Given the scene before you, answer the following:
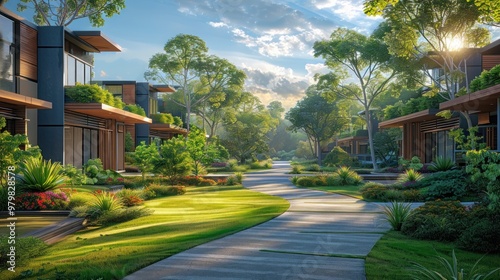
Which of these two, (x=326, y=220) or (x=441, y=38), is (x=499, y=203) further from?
(x=441, y=38)

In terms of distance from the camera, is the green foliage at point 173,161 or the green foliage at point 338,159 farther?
the green foliage at point 338,159

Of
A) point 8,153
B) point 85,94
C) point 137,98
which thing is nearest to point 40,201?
point 8,153

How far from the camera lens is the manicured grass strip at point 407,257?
6.49 meters

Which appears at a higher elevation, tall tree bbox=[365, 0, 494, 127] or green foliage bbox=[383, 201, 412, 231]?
tall tree bbox=[365, 0, 494, 127]

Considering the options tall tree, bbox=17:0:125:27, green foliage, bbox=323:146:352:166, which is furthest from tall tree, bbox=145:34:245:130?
green foliage, bbox=323:146:352:166

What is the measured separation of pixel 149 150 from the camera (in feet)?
82.7

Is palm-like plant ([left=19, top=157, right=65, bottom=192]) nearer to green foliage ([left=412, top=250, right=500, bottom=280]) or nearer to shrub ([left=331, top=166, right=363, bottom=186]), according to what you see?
green foliage ([left=412, top=250, right=500, bottom=280])

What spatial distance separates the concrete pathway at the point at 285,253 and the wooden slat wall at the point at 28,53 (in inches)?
638

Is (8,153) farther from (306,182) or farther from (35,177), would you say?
(306,182)

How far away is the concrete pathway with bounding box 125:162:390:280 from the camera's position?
6.28m

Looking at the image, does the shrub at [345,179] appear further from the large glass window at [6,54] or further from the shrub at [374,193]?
the large glass window at [6,54]

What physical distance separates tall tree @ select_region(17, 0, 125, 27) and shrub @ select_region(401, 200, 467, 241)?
30.3 m

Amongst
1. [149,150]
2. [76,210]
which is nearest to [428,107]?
[149,150]

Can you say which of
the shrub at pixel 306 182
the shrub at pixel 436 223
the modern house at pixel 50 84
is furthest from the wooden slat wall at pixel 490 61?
the modern house at pixel 50 84
